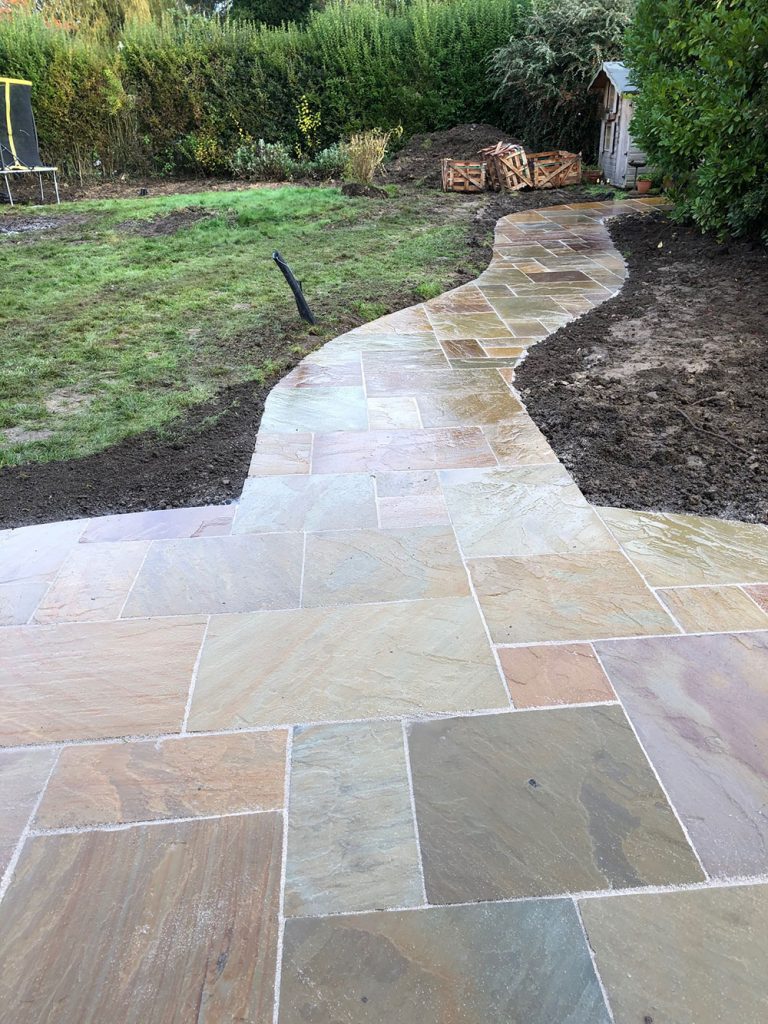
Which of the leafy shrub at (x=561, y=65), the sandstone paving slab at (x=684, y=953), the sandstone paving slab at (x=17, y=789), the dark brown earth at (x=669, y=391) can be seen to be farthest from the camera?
the leafy shrub at (x=561, y=65)

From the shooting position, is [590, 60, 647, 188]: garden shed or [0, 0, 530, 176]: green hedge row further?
[0, 0, 530, 176]: green hedge row

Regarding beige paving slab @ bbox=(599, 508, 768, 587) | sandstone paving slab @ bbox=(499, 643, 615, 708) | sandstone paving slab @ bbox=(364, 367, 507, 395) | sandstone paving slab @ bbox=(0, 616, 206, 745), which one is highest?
sandstone paving slab @ bbox=(364, 367, 507, 395)

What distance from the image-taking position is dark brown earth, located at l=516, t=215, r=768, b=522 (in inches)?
114

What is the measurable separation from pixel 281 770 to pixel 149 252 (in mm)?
6760

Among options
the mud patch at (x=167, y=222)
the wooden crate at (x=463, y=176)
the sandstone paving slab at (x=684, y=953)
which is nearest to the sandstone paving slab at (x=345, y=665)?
the sandstone paving slab at (x=684, y=953)

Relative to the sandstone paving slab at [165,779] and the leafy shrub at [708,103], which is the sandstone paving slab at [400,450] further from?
the leafy shrub at [708,103]

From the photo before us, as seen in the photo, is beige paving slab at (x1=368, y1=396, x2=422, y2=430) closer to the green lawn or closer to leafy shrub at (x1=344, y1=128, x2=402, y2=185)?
the green lawn

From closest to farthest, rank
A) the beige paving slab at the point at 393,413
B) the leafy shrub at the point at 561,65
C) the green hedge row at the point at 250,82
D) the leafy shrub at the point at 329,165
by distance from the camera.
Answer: the beige paving slab at the point at 393,413 < the leafy shrub at the point at 561,65 < the leafy shrub at the point at 329,165 < the green hedge row at the point at 250,82

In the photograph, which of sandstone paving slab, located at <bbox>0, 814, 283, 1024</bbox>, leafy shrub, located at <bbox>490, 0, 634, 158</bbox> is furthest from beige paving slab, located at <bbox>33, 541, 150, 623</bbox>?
leafy shrub, located at <bbox>490, 0, 634, 158</bbox>

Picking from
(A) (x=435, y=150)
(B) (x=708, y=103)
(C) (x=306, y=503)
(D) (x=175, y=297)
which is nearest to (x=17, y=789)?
(C) (x=306, y=503)

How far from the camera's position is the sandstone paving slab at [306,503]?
270cm

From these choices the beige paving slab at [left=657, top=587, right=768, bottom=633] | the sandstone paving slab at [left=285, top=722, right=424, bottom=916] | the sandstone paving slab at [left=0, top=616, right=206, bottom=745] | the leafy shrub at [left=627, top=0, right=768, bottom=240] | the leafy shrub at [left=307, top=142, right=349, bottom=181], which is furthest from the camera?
the leafy shrub at [left=307, top=142, right=349, bottom=181]

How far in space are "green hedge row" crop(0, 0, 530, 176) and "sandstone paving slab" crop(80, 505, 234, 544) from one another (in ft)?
39.0

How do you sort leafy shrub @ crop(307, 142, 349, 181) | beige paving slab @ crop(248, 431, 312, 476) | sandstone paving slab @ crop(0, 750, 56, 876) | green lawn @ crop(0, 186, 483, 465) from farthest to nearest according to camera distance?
leafy shrub @ crop(307, 142, 349, 181) → green lawn @ crop(0, 186, 483, 465) → beige paving slab @ crop(248, 431, 312, 476) → sandstone paving slab @ crop(0, 750, 56, 876)
